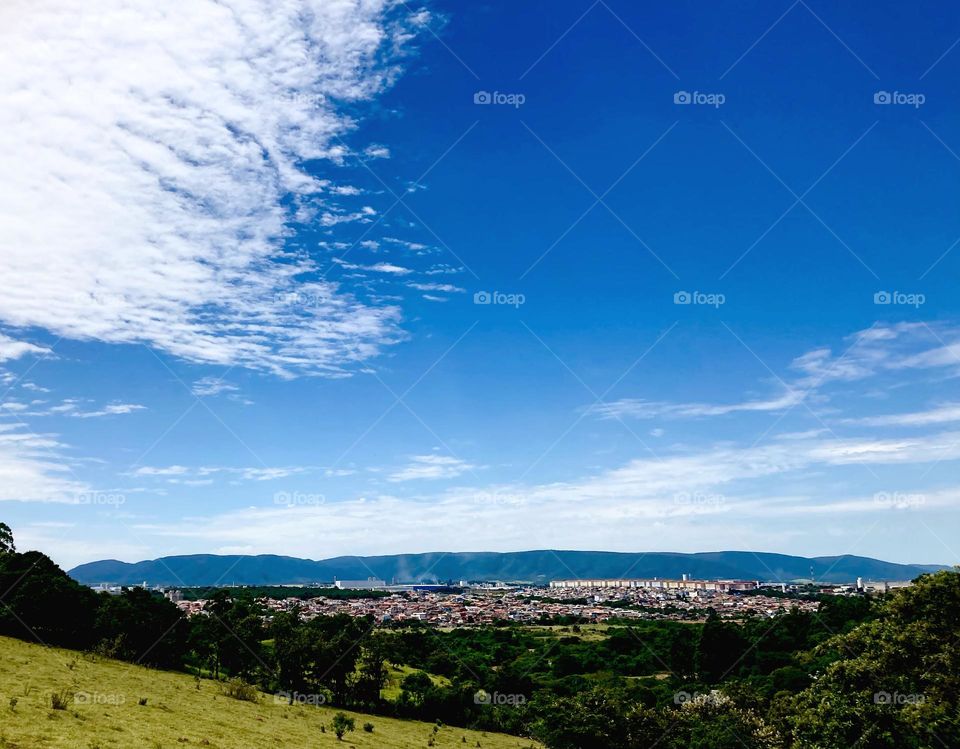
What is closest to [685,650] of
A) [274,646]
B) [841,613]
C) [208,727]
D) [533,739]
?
[841,613]

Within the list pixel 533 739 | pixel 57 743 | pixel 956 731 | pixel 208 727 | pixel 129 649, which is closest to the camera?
pixel 57 743

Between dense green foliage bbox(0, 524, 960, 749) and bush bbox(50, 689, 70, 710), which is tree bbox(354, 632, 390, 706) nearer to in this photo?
dense green foliage bbox(0, 524, 960, 749)

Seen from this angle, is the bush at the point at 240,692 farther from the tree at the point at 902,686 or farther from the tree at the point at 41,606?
the tree at the point at 902,686

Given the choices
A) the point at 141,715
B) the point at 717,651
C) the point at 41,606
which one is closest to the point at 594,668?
the point at 717,651

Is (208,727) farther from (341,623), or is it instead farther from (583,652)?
(583,652)

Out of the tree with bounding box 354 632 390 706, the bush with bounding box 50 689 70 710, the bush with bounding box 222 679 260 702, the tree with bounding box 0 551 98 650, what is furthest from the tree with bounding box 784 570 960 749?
the tree with bounding box 0 551 98 650

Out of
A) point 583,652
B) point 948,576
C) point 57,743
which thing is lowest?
point 583,652

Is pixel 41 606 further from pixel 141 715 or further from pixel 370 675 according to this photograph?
pixel 141 715

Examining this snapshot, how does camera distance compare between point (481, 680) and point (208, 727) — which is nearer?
point (208, 727)
